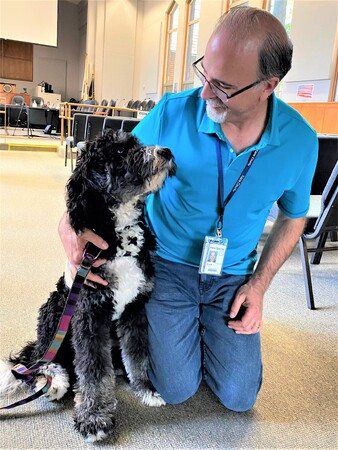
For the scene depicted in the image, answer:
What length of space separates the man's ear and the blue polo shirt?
0.07 metres

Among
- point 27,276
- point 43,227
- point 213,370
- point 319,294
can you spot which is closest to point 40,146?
point 43,227

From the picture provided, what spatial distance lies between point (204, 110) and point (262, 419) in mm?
1275

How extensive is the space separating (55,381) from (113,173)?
867mm

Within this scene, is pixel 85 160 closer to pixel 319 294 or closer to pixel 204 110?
pixel 204 110

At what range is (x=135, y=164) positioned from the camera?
1477mm

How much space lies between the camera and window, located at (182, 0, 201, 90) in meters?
13.0

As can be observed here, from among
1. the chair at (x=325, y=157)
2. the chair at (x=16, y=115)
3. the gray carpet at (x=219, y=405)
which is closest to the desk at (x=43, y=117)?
the chair at (x=16, y=115)

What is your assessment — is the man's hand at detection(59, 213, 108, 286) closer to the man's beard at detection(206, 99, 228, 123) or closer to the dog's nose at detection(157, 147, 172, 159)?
the dog's nose at detection(157, 147, 172, 159)

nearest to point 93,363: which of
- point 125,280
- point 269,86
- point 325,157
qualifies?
point 125,280

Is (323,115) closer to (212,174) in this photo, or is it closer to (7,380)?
(212,174)

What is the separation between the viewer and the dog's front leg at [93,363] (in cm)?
148

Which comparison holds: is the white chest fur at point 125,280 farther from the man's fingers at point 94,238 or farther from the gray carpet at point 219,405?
the gray carpet at point 219,405

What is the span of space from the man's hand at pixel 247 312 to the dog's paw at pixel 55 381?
714mm

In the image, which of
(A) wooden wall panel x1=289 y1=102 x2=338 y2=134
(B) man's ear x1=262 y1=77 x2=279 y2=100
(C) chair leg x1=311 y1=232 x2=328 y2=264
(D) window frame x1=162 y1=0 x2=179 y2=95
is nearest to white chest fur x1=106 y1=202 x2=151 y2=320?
(B) man's ear x1=262 y1=77 x2=279 y2=100
